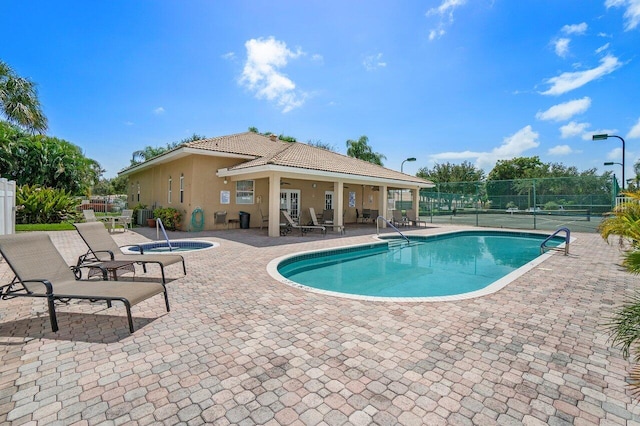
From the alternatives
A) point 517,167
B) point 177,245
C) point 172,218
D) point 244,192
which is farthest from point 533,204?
point 517,167

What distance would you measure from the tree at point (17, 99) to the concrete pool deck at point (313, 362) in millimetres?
18442

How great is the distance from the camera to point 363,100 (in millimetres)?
18328

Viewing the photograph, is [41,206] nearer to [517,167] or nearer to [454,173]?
[454,173]

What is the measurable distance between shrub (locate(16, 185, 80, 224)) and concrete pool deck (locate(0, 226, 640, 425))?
49.4 ft

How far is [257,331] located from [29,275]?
312 cm

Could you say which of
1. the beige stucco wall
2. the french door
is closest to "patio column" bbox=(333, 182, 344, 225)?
the beige stucco wall

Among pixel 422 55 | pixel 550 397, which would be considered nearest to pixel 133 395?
pixel 550 397

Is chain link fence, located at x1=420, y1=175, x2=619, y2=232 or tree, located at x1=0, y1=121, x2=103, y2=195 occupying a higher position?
tree, located at x1=0, y1=121, x2=103, y2=195

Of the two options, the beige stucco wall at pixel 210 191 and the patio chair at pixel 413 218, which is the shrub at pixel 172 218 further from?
the patio chair at pixel 413 218

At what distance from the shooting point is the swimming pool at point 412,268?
7.02 meters

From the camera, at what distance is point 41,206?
16.1 meters

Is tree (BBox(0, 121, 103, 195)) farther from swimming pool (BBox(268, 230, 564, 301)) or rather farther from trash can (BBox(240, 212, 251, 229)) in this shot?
swimming pool (BBox(268, 230, 564, 301))

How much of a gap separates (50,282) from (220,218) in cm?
1217

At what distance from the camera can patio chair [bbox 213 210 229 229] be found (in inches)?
627
